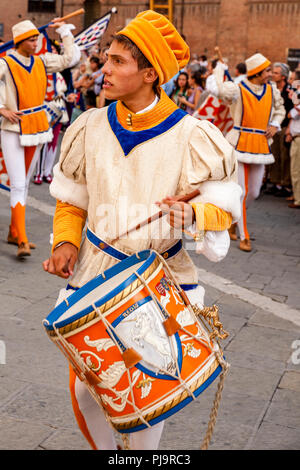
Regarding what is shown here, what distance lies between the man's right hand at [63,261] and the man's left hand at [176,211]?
43 centimetres

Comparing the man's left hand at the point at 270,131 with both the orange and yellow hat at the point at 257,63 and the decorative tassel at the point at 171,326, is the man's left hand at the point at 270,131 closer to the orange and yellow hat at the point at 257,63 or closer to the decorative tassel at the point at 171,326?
the orange and yellow hat at the point at 257,63

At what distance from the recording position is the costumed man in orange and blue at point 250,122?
23.3 feet

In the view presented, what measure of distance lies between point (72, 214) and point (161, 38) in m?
0.76

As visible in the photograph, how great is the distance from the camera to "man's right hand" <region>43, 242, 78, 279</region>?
8.02 ft

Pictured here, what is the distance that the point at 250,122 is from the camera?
7230 mm

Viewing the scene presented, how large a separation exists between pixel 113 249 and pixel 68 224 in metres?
0.25

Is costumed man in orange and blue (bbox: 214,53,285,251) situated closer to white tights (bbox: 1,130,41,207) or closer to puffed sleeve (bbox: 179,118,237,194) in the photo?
white tights (bbox: 1,130,41,207)

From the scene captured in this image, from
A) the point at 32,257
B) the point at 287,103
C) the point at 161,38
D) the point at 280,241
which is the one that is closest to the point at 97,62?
the point at 287,103

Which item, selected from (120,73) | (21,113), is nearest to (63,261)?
(120,73)

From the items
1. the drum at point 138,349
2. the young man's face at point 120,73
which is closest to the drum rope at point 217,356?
the drum at point 138,349

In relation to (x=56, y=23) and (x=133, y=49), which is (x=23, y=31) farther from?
(x=133, y=49)

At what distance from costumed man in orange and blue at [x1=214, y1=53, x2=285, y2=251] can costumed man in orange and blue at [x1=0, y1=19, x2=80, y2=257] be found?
2.00 m

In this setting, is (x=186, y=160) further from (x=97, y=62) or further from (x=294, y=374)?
(x=97, y=62)

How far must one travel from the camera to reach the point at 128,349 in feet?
6.95
